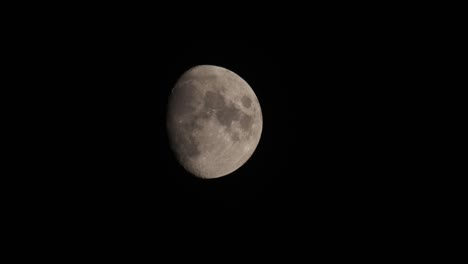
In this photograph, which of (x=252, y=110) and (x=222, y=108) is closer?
(x=222, y=108)

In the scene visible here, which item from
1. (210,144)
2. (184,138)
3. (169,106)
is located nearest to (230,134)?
(210,144)

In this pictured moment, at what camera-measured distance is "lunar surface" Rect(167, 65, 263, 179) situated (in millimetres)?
3512

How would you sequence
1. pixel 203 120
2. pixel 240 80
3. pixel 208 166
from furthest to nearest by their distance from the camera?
1. pixel 240 80
2. pixel 208 166
3. pixel 203 120

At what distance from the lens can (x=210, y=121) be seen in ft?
11.4

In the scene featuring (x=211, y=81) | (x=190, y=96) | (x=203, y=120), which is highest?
(x=211, y=81)

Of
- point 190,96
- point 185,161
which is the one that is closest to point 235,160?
point 185,161

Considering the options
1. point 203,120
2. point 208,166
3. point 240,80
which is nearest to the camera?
point 203,120

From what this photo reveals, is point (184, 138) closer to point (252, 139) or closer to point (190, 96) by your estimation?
point (190, 96)

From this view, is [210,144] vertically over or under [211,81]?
under

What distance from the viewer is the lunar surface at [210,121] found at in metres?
3.51

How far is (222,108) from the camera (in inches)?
140

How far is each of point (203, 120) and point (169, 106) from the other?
1.47 feet

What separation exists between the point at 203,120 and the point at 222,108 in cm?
25

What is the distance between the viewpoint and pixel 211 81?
3.70m
